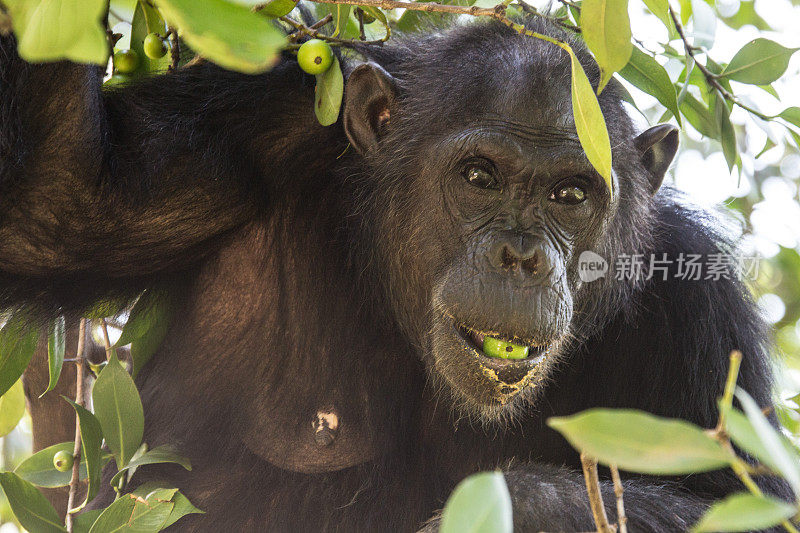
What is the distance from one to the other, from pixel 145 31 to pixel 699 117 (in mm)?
2743

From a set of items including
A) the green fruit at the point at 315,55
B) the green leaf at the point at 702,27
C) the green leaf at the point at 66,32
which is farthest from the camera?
the green leaf at the point at 702,27

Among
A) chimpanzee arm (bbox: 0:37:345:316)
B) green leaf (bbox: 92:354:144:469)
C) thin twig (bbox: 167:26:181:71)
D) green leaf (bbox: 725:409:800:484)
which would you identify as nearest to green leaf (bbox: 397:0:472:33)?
chimpanzee arm (bbox: 0:37:345:316)

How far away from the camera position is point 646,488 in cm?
432

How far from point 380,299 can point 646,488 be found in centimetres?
169

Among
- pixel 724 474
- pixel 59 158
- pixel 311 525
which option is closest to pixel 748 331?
pixel 724 474

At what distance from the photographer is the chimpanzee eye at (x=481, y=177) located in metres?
4.02

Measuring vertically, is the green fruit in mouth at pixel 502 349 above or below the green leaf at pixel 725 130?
below

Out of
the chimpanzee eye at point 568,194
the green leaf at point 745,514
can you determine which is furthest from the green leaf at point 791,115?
the green leaf at point 745,514

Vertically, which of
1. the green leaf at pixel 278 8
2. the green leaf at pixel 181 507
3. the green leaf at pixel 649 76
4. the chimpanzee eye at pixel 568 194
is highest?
the green leaf at pixel 278 8

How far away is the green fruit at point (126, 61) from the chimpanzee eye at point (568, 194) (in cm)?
209

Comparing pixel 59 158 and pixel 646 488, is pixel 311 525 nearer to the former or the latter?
pixel 646 488

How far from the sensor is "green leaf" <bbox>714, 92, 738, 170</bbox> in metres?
3.97

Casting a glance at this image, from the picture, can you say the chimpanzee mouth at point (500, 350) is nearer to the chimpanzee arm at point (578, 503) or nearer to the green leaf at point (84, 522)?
the chimpanzee arm at point (578, 503)

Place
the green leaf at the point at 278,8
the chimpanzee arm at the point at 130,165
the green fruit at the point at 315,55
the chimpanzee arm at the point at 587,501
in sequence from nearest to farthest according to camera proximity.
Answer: the green leaf at the point at 278,8 < the chimpanzee arm at the point at 130,165 < the green fruit at the point at 315,55 < the chimpanzee arm at the point at 587,501
